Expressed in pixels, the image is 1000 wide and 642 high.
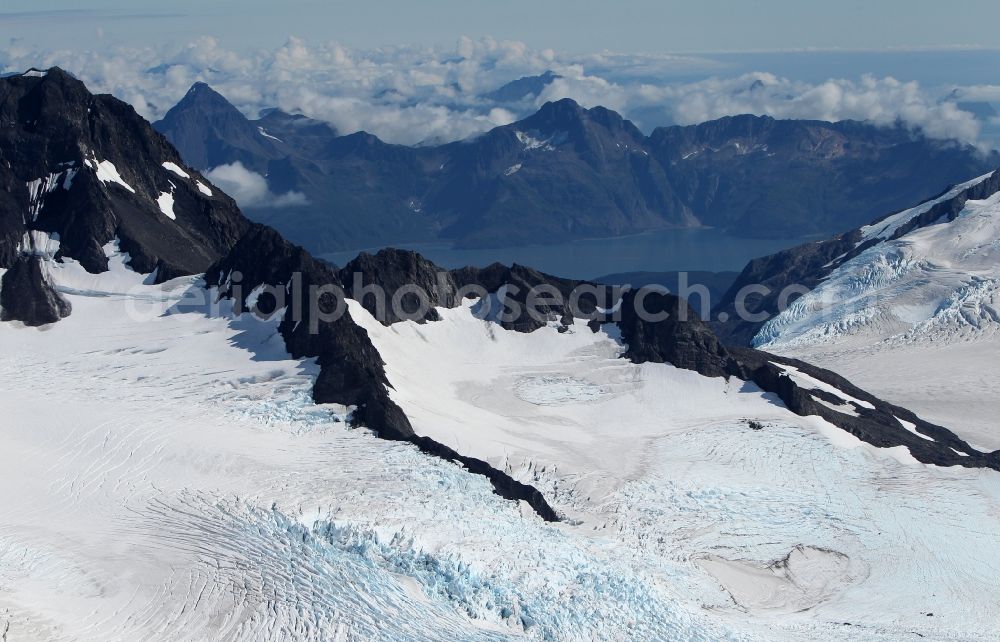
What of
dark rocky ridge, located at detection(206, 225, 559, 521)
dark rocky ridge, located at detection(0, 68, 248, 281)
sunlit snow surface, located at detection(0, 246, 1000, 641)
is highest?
dark rocky ridge, located at detection(0, 68, 248, 281)

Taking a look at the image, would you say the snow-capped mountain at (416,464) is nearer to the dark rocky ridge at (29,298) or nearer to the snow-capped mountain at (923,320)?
the dark rocky ridge at (29,298)

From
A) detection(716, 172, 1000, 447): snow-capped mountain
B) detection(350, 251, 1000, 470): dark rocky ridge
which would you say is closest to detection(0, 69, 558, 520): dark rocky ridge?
detection(350, 251, 1000, 470): dark rocky ridge

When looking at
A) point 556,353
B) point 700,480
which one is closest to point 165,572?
point 700,480

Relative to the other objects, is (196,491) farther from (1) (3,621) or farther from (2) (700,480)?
(2) (700,480)

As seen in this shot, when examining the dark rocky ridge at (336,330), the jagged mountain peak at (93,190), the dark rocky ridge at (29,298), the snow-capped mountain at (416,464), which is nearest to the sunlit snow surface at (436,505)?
the snow-capped mountain at (416,464)

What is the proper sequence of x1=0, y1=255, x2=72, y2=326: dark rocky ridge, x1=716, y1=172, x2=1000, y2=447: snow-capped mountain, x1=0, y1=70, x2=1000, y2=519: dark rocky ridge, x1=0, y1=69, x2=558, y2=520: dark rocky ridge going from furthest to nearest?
1. x1=716, y1=172, x2=1000, y2=447: snow-capped mountain
2. x1=0, y1=255, x2=72, y2=326: dark rocky ridge
3. x1=0, y1=70, x2=1000, y2=519: dark rocky ridge
4. x1=0, y1=69, x2=558, y2=520: dark rocky ridge

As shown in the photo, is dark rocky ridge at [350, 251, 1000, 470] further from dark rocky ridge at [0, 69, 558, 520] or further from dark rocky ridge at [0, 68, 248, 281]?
dark rocky ridge at [0, 68, 248, 281]

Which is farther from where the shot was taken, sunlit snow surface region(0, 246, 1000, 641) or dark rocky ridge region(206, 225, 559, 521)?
dark rocky ridge region(206, 225, 559, 521)
